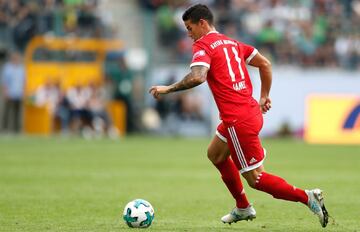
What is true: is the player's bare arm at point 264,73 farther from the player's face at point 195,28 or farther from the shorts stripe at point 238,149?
the shorts stripe at point 238,149

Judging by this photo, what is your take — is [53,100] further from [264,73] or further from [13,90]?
[264,73]

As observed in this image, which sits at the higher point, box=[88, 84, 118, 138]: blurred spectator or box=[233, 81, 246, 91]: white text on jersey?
box=[233, 81, 246, 91]: white text on jersey

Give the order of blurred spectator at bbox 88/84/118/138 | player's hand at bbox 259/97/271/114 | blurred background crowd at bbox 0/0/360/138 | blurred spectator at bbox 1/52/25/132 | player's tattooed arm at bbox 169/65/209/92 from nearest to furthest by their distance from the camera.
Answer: player's tattooed arm at bbox 169/65/209/92
player's hand at bbox 259/97/271/114
blurred spectator at bbox 1/52/25/132
blurred spectator at bbox 88/84/118/138
blurred background crowd at bbox 0/0/360/138

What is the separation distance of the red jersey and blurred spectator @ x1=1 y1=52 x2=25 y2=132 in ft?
66.1

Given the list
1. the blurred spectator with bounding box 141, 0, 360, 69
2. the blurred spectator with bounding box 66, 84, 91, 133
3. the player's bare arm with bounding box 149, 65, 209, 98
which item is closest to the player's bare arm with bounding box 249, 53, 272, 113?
the player's bare arm with bounding box 149, 65, 209, 98

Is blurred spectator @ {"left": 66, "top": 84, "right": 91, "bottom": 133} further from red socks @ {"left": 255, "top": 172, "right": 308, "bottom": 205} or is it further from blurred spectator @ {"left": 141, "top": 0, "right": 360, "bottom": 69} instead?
red socks @ {"left": 255, "top": 172, "right": 308, "bottom": 205}

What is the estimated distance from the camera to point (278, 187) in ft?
Answer: 30.7

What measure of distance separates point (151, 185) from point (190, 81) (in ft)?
19.7

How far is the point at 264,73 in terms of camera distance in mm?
10023

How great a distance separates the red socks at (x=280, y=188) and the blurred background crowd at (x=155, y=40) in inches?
801

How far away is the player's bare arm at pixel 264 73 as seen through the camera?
9938mm

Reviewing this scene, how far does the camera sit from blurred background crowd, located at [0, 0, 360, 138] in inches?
1176

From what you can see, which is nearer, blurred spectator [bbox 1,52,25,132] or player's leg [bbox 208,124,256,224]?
player's leg [bbox 208,124,256,224]

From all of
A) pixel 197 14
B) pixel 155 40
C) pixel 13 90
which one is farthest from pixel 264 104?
pixel 155 40
